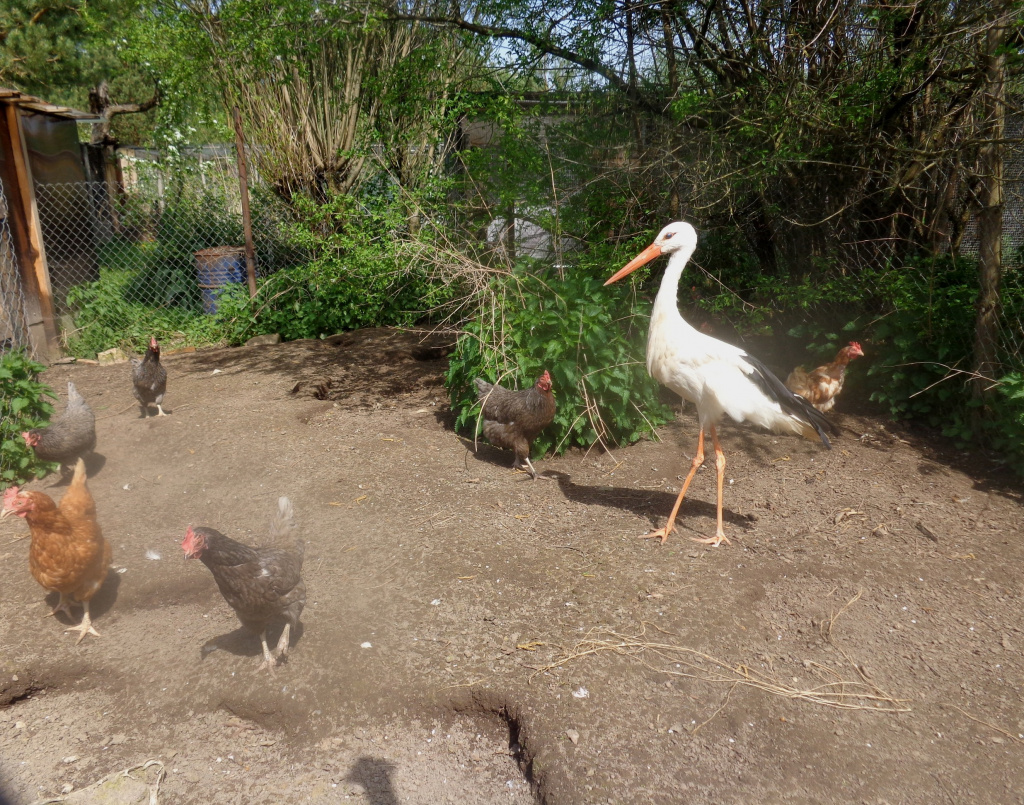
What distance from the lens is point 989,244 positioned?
5.35 metres

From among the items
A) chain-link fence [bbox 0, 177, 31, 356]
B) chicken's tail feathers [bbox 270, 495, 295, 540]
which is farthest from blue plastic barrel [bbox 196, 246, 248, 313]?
chicken's tail feathers [bbox 270, 495, 295, 540]

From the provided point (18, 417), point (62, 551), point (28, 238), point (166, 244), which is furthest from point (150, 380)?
point (166, 244)

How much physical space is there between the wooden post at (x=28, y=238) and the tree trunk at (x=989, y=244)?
9850 mm

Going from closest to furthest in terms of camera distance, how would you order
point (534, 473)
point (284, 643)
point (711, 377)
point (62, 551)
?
1. point (284, 643)
2. point (62, 551)
3. point (711, 377)
4. point (534, 473)

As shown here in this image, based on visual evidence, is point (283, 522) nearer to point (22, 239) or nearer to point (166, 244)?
point (22, 239)

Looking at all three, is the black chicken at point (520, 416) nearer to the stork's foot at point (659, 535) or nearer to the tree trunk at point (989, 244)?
the stork's foot at point (659, 535)

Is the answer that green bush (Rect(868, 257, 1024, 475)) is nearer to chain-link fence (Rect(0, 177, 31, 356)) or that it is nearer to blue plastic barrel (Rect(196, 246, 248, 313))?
blue plastic barrel (Rect(196, 246, 248, 313))

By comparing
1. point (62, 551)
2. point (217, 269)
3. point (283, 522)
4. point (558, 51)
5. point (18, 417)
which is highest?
point (558, 51)

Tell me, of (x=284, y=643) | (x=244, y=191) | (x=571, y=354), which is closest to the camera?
(x=284, y=643)

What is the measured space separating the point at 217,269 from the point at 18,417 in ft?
16.8

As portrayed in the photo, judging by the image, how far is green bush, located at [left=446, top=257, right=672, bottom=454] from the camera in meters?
5.94

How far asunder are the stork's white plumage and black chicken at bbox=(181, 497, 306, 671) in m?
2.27

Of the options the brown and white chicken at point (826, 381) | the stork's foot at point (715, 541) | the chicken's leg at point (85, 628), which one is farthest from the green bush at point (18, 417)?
the brown and white chicken at point (826, 381)

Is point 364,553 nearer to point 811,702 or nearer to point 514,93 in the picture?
point 811,702
